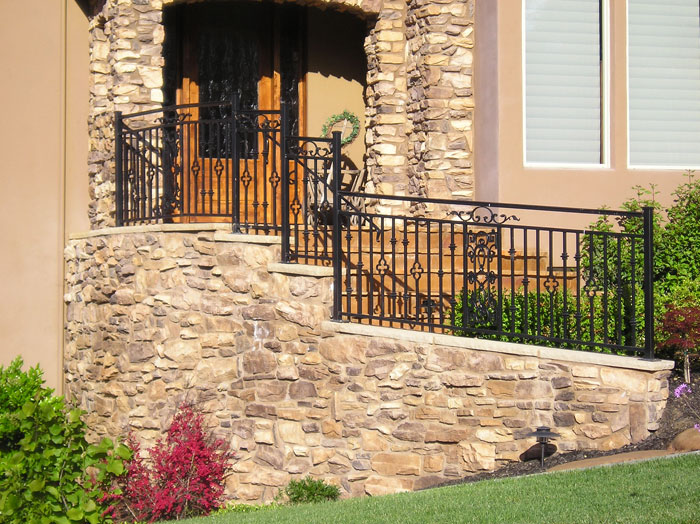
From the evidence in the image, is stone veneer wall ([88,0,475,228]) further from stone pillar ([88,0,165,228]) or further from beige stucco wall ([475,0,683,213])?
beige stucco wall ([475,0,683,213])

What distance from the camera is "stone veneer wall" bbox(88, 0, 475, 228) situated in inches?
421

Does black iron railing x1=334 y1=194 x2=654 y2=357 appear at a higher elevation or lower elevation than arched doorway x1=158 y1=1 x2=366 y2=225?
lower

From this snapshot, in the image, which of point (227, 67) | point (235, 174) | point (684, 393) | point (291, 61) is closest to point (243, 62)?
point (227, 67)

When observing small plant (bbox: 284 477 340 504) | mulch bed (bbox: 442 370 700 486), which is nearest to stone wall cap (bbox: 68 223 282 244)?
small plant (bbox: 284 477 340 504)

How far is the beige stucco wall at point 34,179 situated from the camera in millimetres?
10742

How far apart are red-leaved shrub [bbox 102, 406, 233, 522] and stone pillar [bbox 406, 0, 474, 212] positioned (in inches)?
155

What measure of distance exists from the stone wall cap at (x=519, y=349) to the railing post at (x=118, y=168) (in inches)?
133

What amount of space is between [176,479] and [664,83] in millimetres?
6824

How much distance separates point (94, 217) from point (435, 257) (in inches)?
150

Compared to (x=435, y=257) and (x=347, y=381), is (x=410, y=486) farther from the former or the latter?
(x=435, y=257)

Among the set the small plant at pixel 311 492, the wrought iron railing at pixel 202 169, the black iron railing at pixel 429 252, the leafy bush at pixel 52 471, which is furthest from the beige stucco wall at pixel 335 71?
the leafy bush at pixel 52 471

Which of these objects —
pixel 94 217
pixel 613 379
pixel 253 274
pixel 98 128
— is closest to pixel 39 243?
pixel 94 217

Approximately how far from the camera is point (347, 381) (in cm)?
834

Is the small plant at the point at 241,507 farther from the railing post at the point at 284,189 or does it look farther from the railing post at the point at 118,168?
the railing post at the point at 118,168
